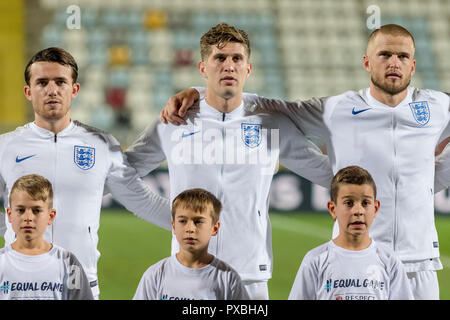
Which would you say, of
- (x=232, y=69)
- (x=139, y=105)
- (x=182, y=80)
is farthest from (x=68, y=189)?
(x=182, y=80)

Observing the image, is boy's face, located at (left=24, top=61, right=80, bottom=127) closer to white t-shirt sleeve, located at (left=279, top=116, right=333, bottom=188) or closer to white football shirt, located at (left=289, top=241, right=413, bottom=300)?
white t-shirt sleeve, located at (left=279, top=116, right=333, bottom=188)

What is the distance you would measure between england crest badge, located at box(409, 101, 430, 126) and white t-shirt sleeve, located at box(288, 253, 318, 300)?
794 mm

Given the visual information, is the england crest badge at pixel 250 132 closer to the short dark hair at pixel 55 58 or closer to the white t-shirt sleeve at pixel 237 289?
the white t-shirt sleeve at pixel 237 289

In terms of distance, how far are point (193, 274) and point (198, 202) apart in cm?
30

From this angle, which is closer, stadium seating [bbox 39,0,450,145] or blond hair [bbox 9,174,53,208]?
blond hair [bbox 9,174,53,208]

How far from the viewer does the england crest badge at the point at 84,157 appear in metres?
3.03

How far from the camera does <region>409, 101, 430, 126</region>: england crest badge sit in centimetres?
310

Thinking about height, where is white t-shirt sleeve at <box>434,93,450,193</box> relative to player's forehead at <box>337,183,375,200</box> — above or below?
above

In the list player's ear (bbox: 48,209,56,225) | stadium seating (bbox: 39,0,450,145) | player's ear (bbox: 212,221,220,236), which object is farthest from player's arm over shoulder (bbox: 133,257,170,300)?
stadium seating (bbox: 39,0,450,145)

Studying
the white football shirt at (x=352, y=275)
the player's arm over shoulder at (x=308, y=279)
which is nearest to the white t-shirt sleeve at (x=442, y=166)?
the white football shirt at (x=352, y=275)

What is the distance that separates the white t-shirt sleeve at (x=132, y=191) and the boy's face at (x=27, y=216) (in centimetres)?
35
